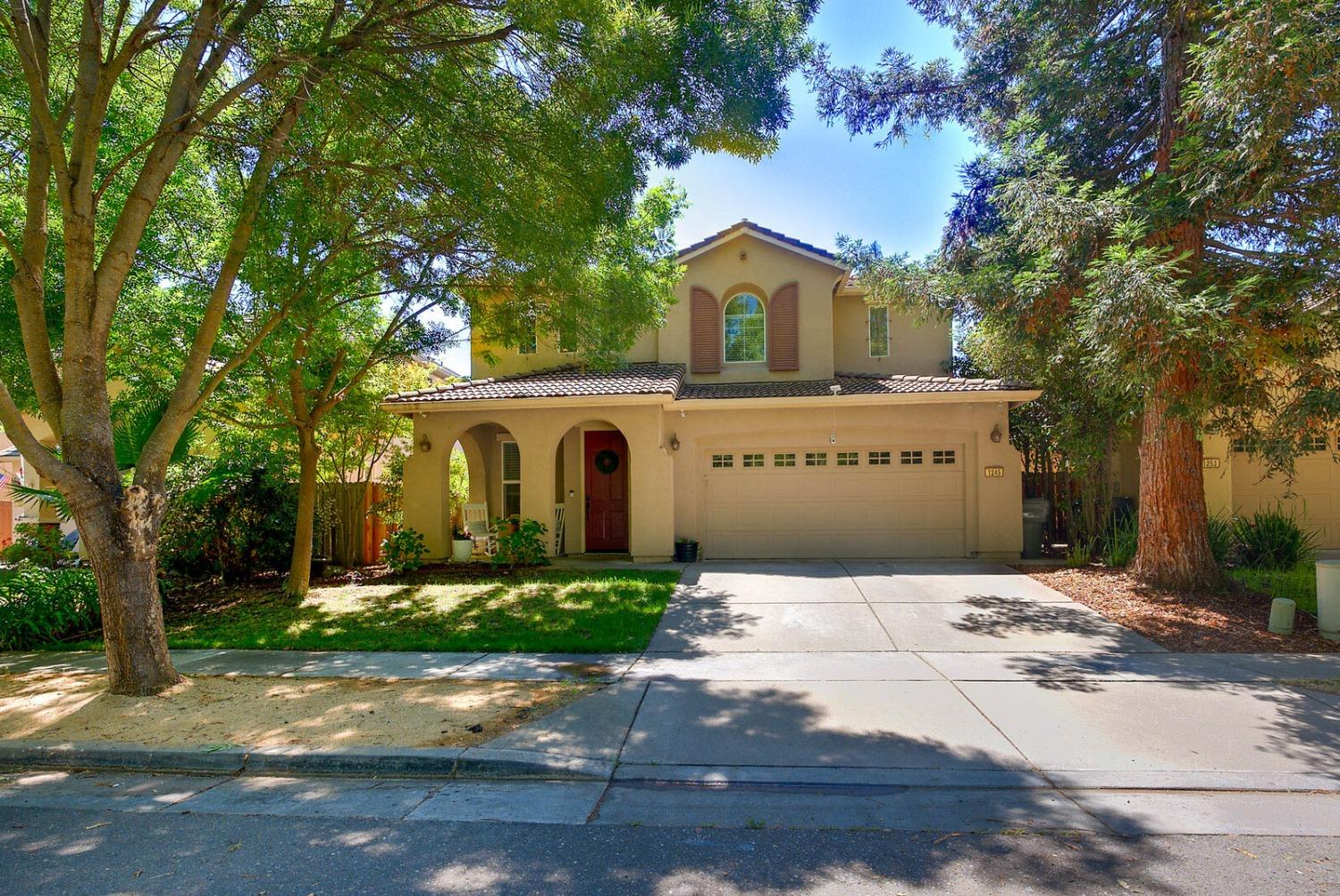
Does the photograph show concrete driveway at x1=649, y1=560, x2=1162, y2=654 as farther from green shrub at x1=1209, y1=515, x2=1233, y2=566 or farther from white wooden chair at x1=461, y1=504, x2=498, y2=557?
white wooden chair at x1=461, y1=504, x2=498, y2=557

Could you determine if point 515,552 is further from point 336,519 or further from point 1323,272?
point 1323,272

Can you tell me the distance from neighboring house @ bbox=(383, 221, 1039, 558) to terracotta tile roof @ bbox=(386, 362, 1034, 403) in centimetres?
5

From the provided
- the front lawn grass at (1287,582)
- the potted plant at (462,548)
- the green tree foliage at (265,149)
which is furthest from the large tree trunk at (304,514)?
the front lawn grass at (1287,582)

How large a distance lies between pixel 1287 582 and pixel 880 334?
27.1 ft

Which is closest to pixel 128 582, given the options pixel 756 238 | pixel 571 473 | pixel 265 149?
pixel 265 149

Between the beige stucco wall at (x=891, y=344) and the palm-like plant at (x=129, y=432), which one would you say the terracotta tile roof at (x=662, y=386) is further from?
the palm-like plant at (x=129, y=432)

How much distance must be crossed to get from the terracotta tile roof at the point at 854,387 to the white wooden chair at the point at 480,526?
4521 mm

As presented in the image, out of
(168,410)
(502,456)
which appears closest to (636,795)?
(168,410)

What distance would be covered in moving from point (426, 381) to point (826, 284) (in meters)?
9.37

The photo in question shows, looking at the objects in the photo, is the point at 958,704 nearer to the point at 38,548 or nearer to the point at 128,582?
the point at 128,582

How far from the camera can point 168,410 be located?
6.51 metres

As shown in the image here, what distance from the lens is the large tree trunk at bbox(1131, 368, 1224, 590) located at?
9359 millimetres

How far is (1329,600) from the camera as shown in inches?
295

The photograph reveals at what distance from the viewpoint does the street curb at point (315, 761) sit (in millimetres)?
4676
